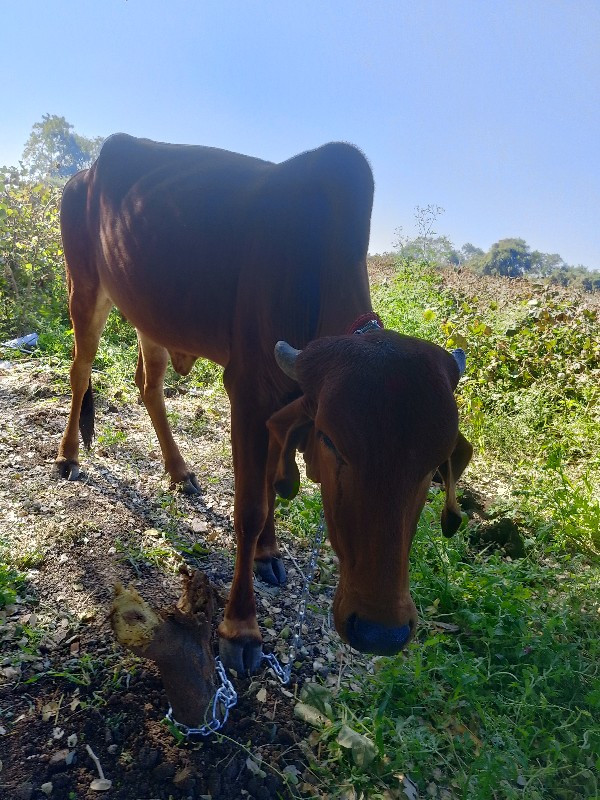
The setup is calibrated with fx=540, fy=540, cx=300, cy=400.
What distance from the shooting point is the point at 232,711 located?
7.04 ft

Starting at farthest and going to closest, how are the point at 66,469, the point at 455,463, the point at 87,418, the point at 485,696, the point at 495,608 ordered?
the point at 87,418
the point at 66,469
the point at 495,608
the point at 485,696
the point at 455,463

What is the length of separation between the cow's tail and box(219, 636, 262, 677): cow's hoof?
2.10 metres

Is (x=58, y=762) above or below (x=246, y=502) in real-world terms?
below

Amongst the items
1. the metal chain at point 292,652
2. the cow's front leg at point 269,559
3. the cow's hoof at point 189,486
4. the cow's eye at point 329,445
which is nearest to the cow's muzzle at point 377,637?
the cow's eye at point 329,445

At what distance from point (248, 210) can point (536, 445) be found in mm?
3362

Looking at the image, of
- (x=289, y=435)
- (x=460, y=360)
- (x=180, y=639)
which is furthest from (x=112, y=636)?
(x=460, y=360)

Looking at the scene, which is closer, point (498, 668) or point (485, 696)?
point (485, 696)

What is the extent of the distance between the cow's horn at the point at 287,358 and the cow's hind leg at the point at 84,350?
8.10ft

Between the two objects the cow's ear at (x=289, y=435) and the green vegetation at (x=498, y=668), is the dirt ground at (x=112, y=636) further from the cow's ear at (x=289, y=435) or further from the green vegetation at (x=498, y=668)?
the cow's ear at (x=289, y=435)

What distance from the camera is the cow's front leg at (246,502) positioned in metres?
2.54

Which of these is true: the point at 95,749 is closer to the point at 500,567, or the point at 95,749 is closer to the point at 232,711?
the point at 232,711

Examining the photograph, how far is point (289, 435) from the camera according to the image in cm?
202

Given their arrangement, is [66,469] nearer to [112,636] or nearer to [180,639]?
[112,636]

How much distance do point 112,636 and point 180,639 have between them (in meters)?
0.69
